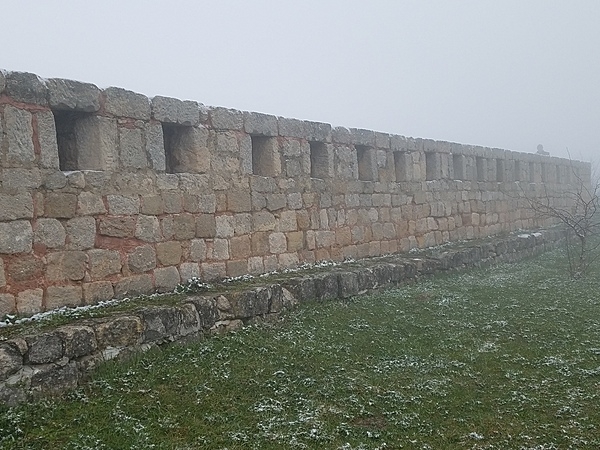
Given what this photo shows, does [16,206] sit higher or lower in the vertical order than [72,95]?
lower

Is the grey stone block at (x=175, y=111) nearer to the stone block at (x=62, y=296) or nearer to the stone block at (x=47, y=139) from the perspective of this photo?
the stone block at (x=47, y=139)

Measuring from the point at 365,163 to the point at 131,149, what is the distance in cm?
468

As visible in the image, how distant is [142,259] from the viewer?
19.6 ft

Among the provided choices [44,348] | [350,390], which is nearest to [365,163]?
[350,390]

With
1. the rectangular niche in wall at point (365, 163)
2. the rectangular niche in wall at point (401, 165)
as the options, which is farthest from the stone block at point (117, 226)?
the rectangular niche in wall at point (401, 165)

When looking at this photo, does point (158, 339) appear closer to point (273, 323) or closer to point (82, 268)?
point (82, 268)

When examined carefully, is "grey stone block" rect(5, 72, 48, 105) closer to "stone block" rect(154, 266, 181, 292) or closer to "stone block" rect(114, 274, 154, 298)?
"stone block" rect(114, 274, 154, 298)

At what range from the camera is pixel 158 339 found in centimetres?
523

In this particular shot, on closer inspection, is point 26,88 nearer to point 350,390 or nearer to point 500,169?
point 350,390

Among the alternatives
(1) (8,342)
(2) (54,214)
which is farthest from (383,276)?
(1) (8,342)

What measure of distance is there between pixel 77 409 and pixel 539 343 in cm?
445

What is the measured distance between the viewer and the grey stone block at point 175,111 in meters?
6.18

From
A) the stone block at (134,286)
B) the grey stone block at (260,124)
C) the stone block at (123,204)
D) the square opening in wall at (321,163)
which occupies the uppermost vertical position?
the grey stone block at (260,124)

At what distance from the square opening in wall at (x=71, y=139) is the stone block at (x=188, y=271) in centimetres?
143
